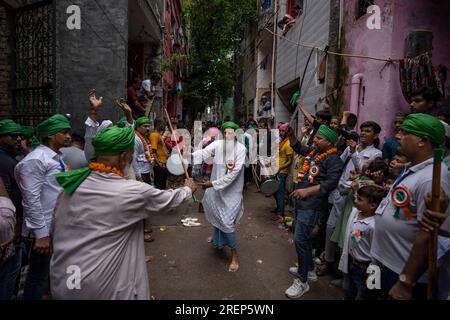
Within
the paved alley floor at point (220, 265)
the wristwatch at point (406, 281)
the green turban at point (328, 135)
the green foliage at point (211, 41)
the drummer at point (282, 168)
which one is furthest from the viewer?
the green foliage at point (211, 41)

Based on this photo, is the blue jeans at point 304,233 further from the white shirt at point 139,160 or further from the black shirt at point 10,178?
the black shirt at point 10,178

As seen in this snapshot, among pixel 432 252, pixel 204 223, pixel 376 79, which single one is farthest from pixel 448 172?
pixel 204 223

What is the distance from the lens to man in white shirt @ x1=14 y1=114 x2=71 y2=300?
288 cm

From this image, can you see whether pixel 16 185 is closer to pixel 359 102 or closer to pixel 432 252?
pixel 432 252

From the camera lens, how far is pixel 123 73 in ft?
22.6

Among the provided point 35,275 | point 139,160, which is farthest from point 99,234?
point 139,160

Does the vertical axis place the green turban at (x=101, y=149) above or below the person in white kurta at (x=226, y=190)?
above

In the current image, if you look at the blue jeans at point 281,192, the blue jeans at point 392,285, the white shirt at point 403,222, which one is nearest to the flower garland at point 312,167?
the white shirt at point 403,222

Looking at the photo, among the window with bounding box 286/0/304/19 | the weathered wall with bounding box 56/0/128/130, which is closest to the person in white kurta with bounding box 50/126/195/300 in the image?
the weathered wall with bounding box 56/0/128/130

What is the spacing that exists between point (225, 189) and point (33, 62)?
4911 mm

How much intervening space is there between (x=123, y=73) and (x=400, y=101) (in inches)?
209

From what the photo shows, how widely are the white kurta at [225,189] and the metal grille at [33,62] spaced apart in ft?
12.3

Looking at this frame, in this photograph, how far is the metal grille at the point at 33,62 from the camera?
20.7 ft

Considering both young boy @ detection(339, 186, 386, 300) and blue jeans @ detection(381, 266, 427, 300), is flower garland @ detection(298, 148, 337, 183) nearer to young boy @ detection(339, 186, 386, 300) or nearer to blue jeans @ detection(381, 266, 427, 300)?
young boy @ detection(339, 186, 386, 300)
